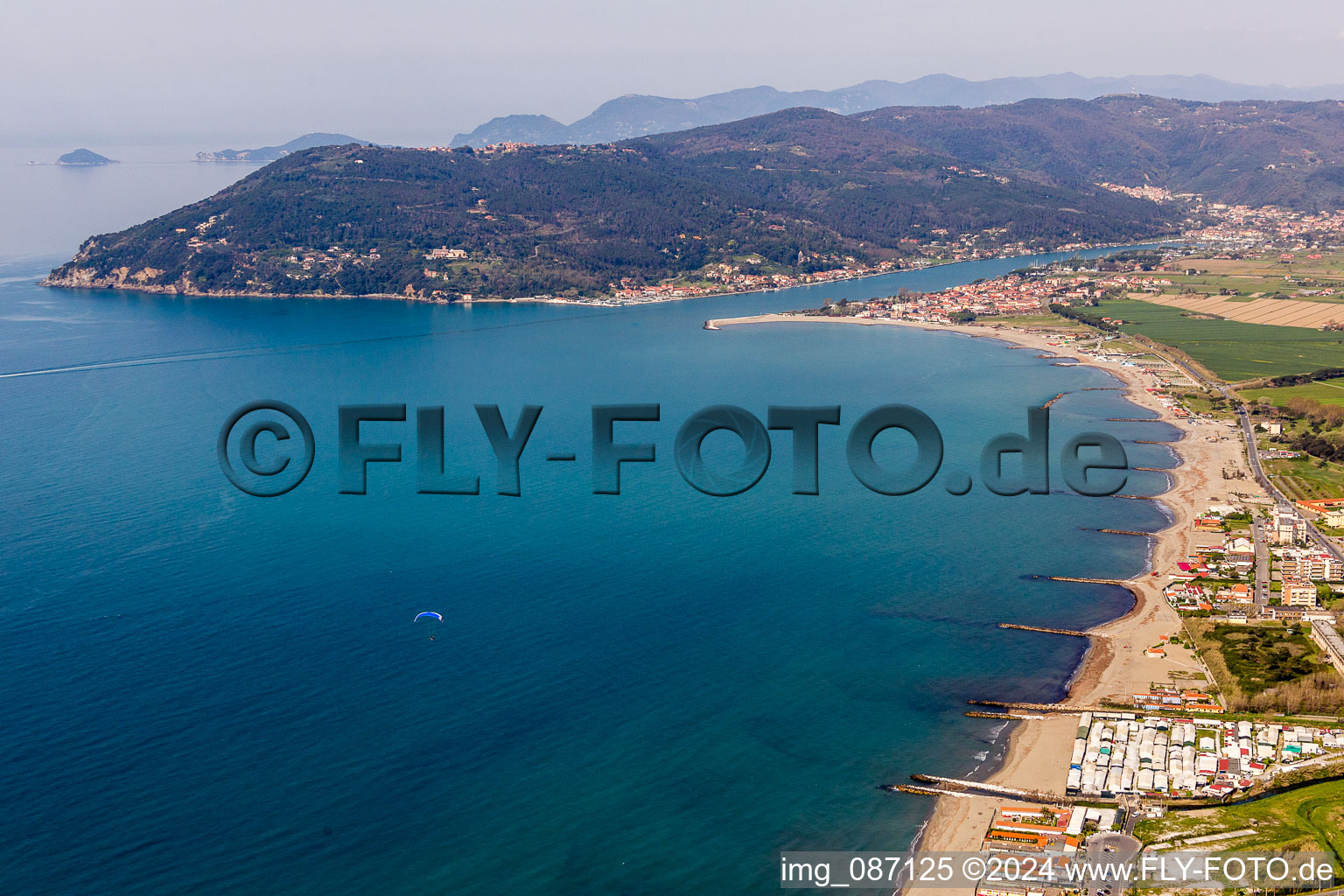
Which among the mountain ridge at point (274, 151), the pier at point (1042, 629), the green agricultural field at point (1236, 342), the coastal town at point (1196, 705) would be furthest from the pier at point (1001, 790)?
the mountain ridge at point (274, 151)

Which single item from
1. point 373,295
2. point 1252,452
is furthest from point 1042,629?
point 373,295

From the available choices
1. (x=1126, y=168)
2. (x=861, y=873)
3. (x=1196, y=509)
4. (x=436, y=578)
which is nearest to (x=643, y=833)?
(x=861, y=873)

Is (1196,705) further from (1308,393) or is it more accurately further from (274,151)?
(274,151)

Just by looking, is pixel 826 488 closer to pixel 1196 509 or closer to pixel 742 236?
pixel 1196 509

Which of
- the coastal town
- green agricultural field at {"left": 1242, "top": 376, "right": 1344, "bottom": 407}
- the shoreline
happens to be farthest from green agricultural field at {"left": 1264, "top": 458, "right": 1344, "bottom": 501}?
the shoreline

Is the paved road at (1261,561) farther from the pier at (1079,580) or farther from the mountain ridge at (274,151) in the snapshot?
the mountain ridge at (274,151)
